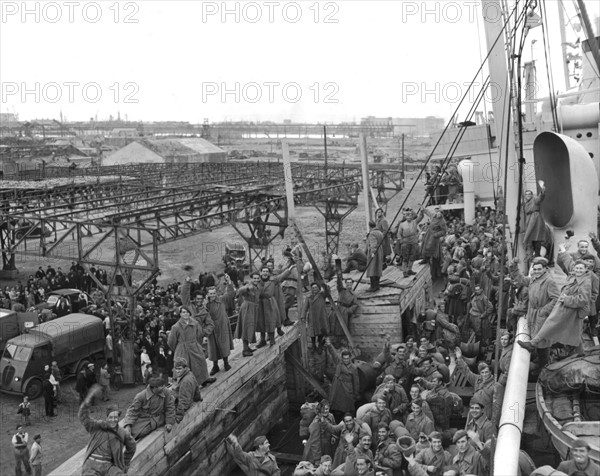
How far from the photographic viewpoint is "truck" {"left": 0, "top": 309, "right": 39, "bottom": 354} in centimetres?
1541

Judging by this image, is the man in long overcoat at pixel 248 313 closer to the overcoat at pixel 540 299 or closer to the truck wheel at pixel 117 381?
the truck wheel at pixel 117 381

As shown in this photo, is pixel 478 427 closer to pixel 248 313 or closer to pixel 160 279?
pixel 248 313

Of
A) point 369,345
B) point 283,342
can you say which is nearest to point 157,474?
point 283,342

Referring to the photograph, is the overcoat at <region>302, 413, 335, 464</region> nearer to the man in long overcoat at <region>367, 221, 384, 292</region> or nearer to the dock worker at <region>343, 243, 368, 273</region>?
the man in long overcoat at <region>367, 221, 384, 292</region>

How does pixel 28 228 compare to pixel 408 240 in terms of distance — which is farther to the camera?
pixel 28 228

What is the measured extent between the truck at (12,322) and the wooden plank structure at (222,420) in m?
6.29

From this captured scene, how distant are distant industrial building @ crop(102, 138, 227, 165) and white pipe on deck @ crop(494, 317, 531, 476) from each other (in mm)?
56401

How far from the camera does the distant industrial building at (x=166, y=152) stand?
64.7m

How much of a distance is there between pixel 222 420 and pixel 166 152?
209 feet

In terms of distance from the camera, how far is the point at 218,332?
10445 millimetres

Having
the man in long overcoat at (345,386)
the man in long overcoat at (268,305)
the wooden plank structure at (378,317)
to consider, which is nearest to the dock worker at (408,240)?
the wooden plank structure at (378,317)

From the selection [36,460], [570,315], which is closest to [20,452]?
[36,460]

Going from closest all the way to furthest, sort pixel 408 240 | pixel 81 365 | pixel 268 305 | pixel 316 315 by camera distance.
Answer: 1. pixel 268 305
2. pixel 316 315
3. pixel 81 365
4. pixel 408 240

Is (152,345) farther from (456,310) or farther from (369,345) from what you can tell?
(456,310)
